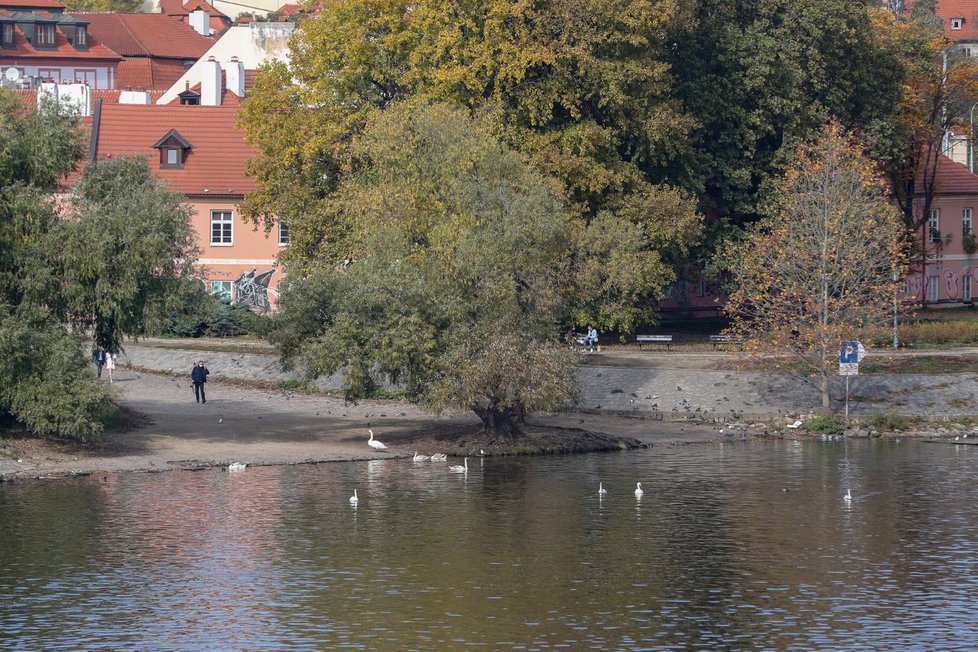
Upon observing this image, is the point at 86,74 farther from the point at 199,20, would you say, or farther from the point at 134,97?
the point at 134,97

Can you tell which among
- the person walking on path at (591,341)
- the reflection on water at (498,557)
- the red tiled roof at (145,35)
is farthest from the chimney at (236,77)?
the reflection on water at (498,557)

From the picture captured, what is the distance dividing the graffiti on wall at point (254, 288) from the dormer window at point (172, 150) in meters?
6.93

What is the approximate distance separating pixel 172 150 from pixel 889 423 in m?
42.5

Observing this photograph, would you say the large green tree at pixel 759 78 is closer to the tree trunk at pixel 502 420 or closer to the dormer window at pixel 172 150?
the tree trunk at pixel 502 420

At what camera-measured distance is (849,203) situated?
56.5 metres

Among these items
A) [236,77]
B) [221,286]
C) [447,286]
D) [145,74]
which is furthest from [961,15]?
[447,286]

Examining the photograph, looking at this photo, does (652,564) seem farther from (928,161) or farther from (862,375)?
(928,161)

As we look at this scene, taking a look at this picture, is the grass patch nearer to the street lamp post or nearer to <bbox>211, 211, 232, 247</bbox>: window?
the street lamp post

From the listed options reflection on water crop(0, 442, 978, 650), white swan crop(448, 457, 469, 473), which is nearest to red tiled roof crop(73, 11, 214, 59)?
reflection on water crop(0, 442, 978, 650)

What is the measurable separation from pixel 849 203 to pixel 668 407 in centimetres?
1026

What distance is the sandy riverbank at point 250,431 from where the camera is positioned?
44.0 metres

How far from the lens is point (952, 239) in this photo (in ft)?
299

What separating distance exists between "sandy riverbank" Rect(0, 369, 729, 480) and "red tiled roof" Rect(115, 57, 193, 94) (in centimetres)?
7908

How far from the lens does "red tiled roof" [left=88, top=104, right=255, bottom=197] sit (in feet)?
260
